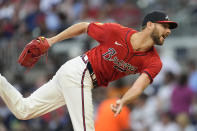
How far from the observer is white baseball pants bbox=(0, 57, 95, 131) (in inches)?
258

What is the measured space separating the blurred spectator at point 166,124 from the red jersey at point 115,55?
3422mm

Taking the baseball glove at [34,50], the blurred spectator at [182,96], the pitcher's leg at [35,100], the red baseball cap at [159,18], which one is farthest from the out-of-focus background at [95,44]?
the red baseball cap at [159,18]

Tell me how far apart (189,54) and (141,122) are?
3712 millimetres

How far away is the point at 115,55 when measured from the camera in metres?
6.65

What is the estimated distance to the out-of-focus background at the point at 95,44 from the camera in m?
10.4

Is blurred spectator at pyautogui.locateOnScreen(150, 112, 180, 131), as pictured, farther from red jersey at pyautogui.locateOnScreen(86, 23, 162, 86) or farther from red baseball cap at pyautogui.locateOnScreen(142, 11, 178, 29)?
red baseball cap at pyautogui.locateOnScreen(142, 11, 178, 29)

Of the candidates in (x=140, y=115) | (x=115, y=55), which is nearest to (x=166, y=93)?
(x=140, y=115)

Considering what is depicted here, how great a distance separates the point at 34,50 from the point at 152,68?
1.56 meters

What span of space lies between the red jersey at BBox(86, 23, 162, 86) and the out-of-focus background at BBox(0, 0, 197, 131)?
350 cm

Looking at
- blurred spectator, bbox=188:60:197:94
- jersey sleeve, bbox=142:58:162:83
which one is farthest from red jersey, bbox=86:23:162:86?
blurred spectator, bbox=188:60:197:94

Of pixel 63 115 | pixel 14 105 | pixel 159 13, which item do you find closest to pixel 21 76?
pixel 63 115

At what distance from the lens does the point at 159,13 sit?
6.53m

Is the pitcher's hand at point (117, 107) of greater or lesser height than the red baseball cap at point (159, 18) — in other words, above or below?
below

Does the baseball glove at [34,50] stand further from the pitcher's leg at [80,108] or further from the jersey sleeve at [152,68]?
the jersey sleeve at [152,68]
